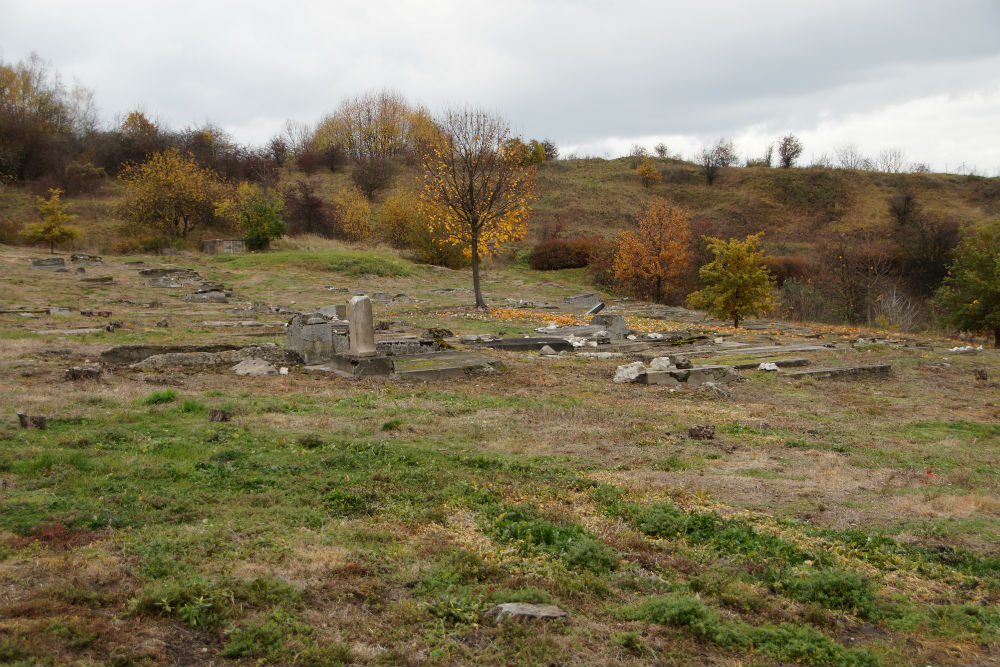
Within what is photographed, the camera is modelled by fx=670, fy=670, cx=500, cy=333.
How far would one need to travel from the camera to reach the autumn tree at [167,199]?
3594 centimetres

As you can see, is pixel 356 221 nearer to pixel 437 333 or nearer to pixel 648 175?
pixel 437 333

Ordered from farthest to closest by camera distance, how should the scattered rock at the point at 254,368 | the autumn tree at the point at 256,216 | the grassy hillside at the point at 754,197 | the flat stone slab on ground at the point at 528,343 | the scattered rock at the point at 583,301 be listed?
1. the grassy hillside at the point at 754,197
2. the autumn tree at the point at 256,216
3. the scattered rock at the point at 583,301
4. the flat stone slab on ground at the point at 528,343
5. the scattered rock at the point at 254,368

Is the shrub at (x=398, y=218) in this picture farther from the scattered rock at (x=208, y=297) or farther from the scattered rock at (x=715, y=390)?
the scattered rock at (x=715, y=390)

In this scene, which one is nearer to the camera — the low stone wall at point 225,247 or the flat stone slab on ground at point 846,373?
the flat stone slab on ground at point 846,373

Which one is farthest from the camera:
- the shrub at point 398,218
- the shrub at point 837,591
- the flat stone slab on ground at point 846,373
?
the shrub at point 398,218

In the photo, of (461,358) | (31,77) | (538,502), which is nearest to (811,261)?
(461,358)

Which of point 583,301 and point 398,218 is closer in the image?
point 583,301

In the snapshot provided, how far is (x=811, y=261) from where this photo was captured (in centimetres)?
3756

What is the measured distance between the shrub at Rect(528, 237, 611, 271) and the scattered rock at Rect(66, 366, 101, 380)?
3515cm

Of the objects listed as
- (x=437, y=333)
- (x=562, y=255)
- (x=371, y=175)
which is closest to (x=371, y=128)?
(x=371, y=175)

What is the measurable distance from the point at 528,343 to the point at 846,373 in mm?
6679

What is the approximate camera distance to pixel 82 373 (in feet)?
31.5

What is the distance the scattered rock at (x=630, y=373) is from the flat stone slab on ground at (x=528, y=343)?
3.78 m

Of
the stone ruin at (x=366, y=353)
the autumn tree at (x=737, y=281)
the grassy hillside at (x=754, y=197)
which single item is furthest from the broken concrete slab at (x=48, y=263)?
the autumn tree at (x=737, y=281)
